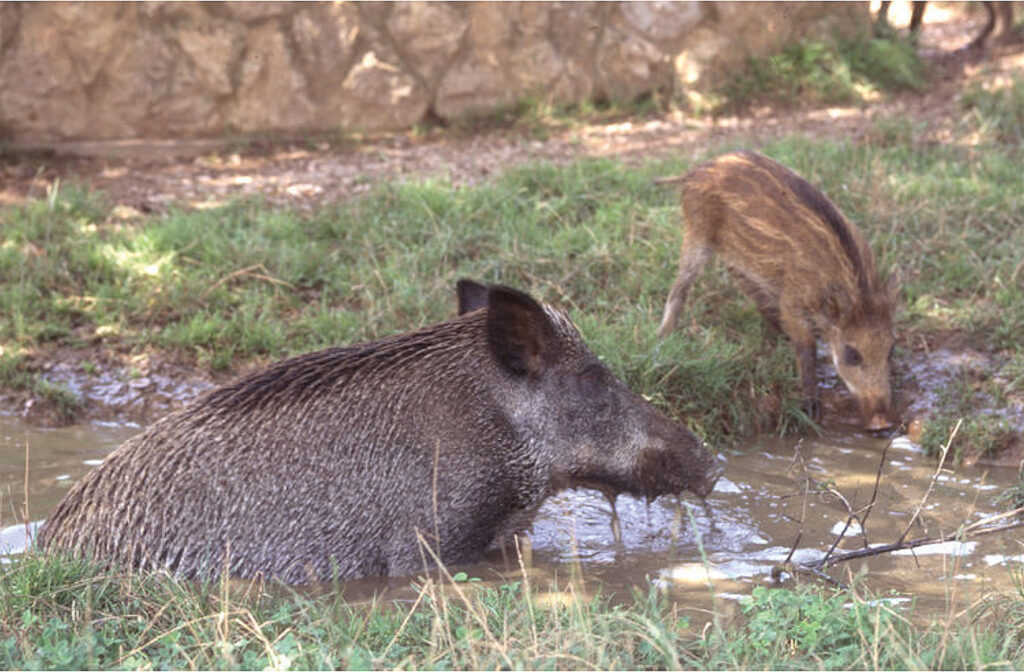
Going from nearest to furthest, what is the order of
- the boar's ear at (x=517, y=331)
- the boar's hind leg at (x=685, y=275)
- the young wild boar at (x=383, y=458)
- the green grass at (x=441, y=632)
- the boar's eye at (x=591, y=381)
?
1. the green grass at (x=441, y=632)
2. the young wild boar at (x=383, y=458)
3. the boar's ear at (x=517, y=331)
4. the boar's eye at (x=591, y=381)
5. the boar's hind leg at (x=685, y=275)

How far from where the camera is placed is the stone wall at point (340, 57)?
9.43m

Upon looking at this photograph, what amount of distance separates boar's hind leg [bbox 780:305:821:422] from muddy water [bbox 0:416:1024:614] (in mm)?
193

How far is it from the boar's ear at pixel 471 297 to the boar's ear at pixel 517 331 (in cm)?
41

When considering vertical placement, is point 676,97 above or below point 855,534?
above

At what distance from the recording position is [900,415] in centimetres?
660

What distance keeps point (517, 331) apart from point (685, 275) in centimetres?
248

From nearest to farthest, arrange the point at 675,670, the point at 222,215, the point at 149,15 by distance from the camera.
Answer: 1. the point at 675,670
2. the point at 222,215
3. the point at 149,15

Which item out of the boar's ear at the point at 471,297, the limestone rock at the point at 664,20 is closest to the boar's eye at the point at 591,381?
the boar's ear at the point at 471,297

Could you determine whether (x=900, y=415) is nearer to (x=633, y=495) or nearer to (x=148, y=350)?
(x=633, y=495)

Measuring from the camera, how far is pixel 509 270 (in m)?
7.41

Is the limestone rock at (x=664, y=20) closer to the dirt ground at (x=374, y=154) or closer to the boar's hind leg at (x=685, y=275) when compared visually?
the dirt ground at (x=374, y=154)

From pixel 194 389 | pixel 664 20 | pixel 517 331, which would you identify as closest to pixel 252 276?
pixel 194 389

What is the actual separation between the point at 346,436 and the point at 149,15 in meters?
5.90

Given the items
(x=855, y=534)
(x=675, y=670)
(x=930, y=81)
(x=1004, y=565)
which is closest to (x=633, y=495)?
(x=855, y=534)
